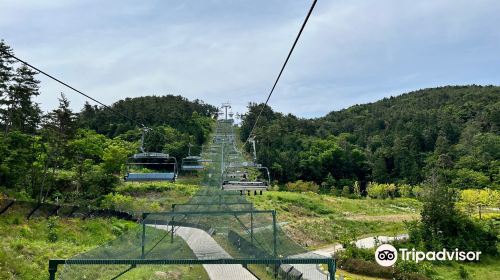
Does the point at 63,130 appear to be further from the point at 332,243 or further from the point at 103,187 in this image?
the point at 332,243

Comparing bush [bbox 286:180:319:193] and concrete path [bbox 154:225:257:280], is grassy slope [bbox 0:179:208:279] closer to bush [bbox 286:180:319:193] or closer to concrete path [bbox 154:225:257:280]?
concrete path [bbox 154:225:257:280]

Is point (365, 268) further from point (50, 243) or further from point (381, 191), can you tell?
point (381, 191)

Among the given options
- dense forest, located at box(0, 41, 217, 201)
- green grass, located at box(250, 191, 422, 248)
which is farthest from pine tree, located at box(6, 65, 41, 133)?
green grass, located at box(250, 191, 422, 248)

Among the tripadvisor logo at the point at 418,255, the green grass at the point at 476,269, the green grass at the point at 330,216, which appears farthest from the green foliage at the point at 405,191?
the tripadvisor logo at the point at 418,255

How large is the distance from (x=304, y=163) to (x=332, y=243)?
109 ft

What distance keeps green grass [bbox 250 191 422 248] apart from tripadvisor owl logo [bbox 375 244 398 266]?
10.1 ft

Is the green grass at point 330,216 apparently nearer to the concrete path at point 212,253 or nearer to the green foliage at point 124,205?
the green foliage at point 124,205

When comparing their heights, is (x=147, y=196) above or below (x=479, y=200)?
above

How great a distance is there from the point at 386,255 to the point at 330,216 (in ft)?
43.6

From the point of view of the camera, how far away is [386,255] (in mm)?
20656

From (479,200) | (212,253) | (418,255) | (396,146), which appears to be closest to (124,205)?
(418,255)

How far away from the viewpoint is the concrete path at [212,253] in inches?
320

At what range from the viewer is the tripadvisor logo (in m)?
20.5

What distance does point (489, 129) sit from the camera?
240ft
